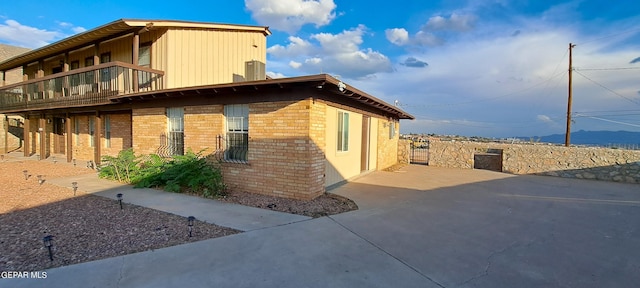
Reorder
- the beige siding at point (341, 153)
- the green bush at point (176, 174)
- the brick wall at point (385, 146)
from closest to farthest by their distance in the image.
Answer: the green bush at point (176, 174) < the beige siding at point (341, 153) < the brick wall at point (385, 146)

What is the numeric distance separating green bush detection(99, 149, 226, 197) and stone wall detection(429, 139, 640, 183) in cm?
1222

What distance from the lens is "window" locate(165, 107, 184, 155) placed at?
9492 millimetres

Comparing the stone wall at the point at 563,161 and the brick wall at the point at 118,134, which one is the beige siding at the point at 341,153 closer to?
the stone wall at the point at 563,161

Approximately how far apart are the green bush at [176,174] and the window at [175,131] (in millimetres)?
504

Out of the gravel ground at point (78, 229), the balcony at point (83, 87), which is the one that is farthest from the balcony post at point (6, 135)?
the gravel ground at point (78, 229)

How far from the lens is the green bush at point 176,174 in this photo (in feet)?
24.8

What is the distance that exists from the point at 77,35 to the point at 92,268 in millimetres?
12063

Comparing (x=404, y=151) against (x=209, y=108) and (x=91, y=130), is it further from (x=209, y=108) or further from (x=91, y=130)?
(x=91, y=130)

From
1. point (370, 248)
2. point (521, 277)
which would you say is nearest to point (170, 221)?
point (370, 248)

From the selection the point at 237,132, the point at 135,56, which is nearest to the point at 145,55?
the point at 135,56

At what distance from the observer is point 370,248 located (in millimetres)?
4195

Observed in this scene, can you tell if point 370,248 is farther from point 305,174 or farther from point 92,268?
point 92,268

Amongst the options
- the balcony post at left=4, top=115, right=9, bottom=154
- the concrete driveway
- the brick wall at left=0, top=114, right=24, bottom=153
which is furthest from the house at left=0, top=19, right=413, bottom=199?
the brick wall at left=0, top=114, right=24, bottom=153

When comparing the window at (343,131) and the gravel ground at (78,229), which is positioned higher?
the window at (343,131)
